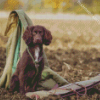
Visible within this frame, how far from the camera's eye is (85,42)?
10406 mm

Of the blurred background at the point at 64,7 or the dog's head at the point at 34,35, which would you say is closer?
the dog's head at the point at 34,35

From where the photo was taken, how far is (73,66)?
256 inches

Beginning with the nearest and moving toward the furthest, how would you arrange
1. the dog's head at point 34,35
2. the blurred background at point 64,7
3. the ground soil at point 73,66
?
the dog's head at point 34,35, the ground soil at point 73,66, the blurred background at point 64,7

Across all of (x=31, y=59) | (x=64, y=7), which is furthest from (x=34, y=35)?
(x=64, y=7)

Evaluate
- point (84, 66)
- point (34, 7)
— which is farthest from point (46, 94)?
point (34, 7)

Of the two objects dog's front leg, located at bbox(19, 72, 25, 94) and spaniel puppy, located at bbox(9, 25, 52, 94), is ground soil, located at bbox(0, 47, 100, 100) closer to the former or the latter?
dog's front leg, located at bbox(19, 72, 25, 94)

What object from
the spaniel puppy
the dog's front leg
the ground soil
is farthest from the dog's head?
the ground soil

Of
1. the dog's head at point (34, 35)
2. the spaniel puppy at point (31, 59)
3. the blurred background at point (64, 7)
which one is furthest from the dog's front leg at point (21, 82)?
the blurred background at point (64, 7)

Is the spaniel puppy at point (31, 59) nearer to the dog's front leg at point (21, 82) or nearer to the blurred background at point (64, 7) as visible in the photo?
the dog's front leg at point (21, 82)

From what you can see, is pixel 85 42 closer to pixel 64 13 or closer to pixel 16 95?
pixel 64 13

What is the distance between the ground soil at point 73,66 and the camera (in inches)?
150

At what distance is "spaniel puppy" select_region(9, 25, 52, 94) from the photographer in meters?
3.73

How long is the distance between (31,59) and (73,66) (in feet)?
9.71

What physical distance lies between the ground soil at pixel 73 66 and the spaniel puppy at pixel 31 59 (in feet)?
0.87
